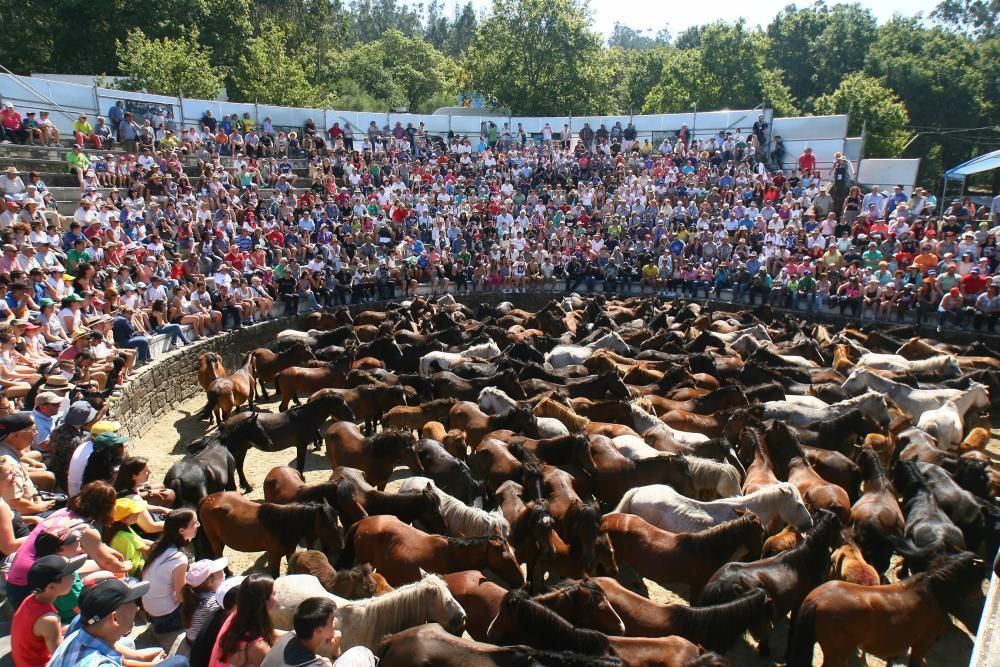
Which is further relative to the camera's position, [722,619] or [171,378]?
[171,378]

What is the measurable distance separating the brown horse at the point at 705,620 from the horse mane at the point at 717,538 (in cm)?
102

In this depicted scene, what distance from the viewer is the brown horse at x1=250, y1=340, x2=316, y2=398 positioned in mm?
13531

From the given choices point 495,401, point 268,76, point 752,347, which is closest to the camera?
point 495,401

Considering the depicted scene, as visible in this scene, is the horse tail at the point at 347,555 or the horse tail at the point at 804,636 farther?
the horse tail at the point at 347,555

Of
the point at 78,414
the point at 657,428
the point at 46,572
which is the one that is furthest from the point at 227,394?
the point at 46,572

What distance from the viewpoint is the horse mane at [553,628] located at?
5.16 m

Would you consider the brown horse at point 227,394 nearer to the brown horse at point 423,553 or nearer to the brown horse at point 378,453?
the brown horse at point 378,453

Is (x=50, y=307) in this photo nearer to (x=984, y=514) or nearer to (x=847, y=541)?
(x=847, y=541)

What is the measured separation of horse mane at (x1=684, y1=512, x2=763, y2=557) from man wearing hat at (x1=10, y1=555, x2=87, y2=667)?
516 cm

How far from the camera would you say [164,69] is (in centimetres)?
3334

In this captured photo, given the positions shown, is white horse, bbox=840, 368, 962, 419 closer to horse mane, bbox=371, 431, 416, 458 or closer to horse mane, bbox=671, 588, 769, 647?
horse mane, bbox=671, 588, 769, 647

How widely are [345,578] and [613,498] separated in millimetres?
3858

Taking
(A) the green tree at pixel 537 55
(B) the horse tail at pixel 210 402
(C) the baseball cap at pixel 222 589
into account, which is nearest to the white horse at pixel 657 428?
(C) the baseball cap at pixel 222 589

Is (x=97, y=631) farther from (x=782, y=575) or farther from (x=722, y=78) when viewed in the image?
(x=722, y=78)
